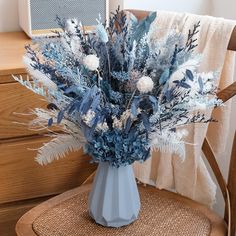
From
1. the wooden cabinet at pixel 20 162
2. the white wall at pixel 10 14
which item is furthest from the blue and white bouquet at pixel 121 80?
the white wall at pixel 10 14

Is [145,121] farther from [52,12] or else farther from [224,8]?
[224,8]

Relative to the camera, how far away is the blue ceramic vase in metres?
1.03

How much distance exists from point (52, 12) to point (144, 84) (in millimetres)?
716

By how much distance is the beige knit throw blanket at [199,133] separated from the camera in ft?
3.87

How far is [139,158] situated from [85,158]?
48cm

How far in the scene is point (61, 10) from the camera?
151 centimetres

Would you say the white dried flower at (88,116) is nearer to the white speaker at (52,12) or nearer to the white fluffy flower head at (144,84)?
the white fluffy flower head at (144,84)

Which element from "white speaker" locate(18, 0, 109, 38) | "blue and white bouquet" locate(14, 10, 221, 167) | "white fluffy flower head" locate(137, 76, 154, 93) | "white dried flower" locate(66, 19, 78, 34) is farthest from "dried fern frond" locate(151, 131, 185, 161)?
"white speaker" locate(18, 0, 109, 38)

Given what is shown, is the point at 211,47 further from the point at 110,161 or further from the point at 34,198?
the point at 34,198

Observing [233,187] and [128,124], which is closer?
[128,124]

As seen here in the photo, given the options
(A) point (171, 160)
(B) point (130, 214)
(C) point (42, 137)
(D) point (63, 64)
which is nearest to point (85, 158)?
(C) point (42, 137)

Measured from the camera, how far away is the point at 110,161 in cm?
100

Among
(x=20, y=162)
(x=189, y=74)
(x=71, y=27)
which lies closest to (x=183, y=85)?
(x=189, y=74)

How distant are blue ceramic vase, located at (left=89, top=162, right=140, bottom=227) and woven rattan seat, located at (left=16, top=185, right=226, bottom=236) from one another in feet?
0.11
